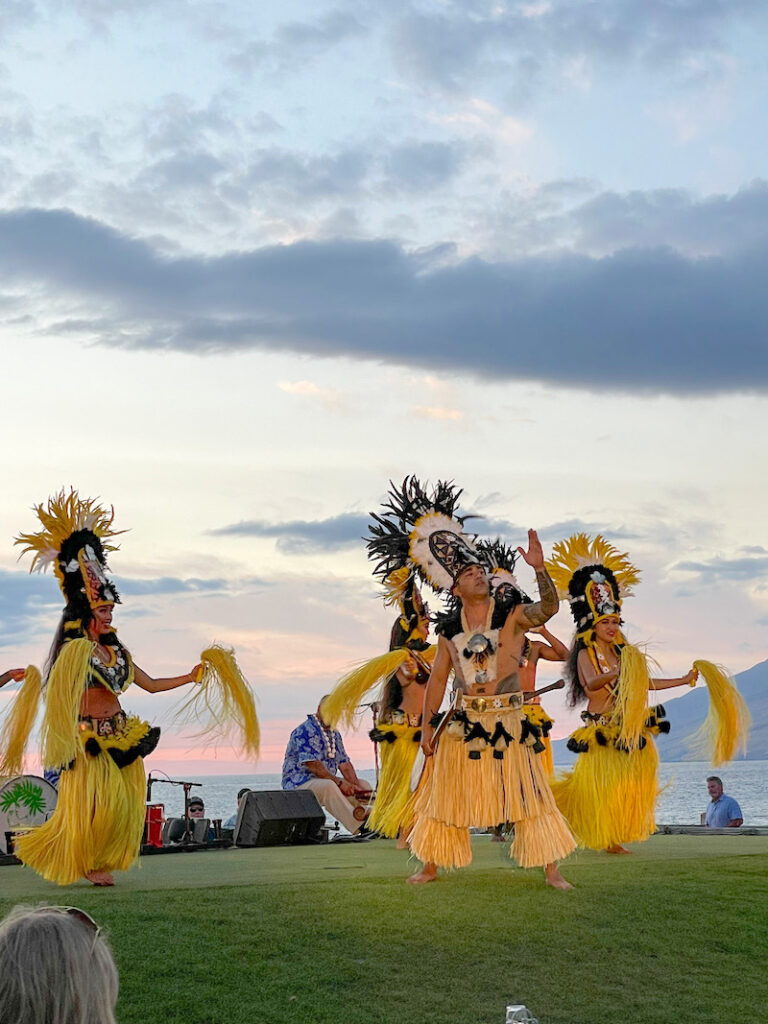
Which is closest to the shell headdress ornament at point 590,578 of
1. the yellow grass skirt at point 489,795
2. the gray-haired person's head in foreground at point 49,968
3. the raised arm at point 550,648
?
the raised arm at point 550,648

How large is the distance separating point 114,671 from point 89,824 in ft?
2.97

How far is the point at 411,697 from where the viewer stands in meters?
9.55

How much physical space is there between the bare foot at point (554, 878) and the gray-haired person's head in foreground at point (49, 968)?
4.77 metres

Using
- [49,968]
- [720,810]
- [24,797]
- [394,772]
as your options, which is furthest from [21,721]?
[720,810]

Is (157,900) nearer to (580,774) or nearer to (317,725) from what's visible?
(580,774)

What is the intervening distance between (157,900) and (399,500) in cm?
435

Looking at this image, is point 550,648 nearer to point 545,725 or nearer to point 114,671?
point 545,725

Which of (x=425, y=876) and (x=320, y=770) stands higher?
(x=320, y=770)

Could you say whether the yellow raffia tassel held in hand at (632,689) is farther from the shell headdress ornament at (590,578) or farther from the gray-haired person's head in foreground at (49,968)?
the gray-haired person's head in foreground at (49,968)

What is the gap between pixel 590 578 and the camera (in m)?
9.22

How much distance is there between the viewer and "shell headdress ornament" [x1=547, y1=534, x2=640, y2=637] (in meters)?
9.06

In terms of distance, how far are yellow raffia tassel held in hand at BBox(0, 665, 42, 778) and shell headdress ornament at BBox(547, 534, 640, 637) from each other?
3659mm

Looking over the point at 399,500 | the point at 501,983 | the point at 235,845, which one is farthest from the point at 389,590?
the point at 501,983

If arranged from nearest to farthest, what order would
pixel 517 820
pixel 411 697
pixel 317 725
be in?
pixel 517 820
pixel 411 697
pixel 317 725
